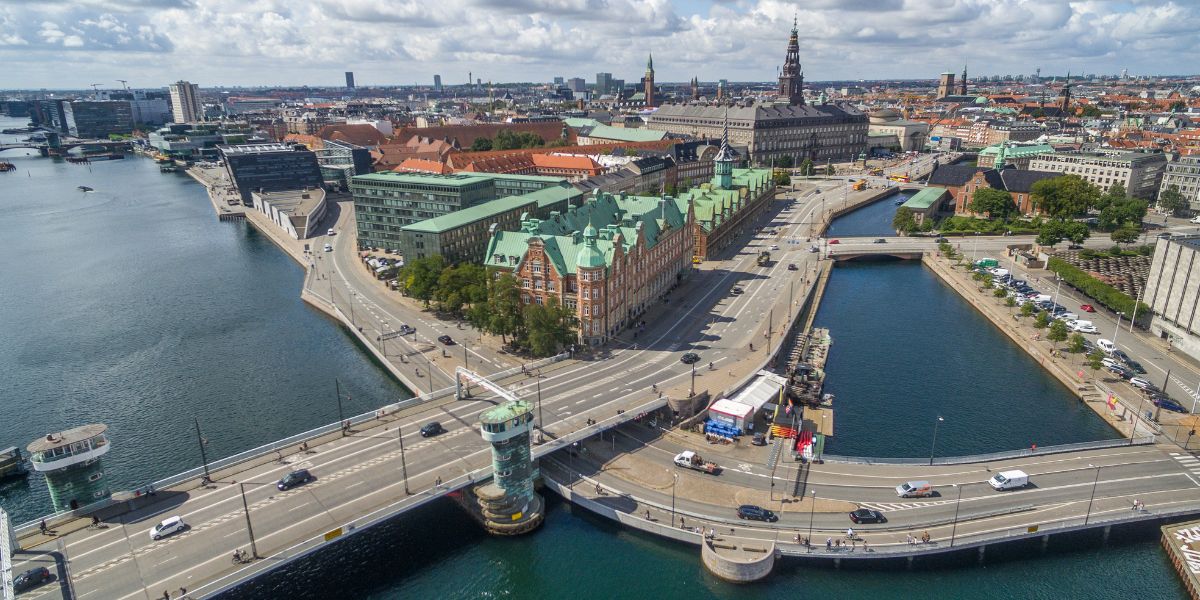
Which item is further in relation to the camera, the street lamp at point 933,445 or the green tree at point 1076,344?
the green tree at point 1076,344

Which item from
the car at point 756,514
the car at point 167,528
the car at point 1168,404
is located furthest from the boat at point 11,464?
the car at point 1168,404

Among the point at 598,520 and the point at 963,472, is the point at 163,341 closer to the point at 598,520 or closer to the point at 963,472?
the point at 598,520

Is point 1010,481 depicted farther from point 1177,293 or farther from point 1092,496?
point 1177,293

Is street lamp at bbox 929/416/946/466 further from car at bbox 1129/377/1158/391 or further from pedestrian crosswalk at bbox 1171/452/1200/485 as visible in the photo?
car at bbox 1129/377/1158/391

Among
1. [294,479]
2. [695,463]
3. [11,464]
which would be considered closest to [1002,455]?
[695,463]

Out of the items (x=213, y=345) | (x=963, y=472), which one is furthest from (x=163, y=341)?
(x=963, y=472)

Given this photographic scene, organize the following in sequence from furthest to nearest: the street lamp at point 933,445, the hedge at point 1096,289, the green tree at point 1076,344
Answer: the hedge at point 1096,289 → the green tree at point 1076,344 → the street lamp at point 933,445

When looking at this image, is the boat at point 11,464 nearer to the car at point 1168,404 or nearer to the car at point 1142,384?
the car at point 1168,404

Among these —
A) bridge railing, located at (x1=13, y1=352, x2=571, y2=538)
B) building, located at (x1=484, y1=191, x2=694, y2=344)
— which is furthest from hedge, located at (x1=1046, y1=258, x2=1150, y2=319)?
bridge railing, located at (x1=13, y1=352, x2=571, y2=538)
